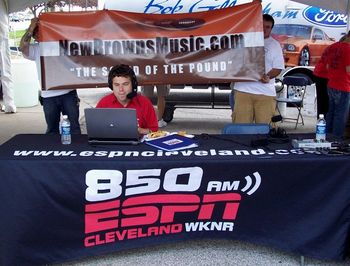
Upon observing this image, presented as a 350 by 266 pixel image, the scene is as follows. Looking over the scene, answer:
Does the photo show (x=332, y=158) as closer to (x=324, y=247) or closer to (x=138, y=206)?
(x=324, y=247)

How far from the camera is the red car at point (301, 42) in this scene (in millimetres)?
9688

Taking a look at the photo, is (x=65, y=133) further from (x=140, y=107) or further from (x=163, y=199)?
(x=163, y=199)

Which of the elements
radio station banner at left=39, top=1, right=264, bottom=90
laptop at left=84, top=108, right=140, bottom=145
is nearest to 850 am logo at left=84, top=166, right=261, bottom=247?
laptop at left=84, top=108, right=140, bottom=145

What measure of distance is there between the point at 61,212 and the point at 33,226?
180 millimetres

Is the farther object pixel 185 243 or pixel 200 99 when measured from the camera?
pixel 200 99

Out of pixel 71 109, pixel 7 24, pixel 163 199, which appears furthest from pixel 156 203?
pixel 7 24

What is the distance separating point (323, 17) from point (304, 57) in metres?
0.91

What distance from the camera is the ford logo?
9469 mm

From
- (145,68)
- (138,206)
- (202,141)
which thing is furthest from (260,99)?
(138,206)

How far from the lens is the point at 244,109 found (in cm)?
447

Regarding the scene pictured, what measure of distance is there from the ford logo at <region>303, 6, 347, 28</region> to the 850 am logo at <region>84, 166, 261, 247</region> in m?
7.77

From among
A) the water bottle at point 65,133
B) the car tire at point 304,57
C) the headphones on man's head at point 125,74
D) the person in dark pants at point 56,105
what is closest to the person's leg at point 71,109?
the person in dark pants at point 56,105

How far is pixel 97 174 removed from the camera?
2.62 m

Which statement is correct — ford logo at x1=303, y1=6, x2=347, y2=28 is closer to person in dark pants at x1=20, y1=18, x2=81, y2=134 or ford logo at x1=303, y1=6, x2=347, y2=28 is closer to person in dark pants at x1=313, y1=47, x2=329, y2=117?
person in dark pants at x1=313, y1=47, x2=329, y2=117
